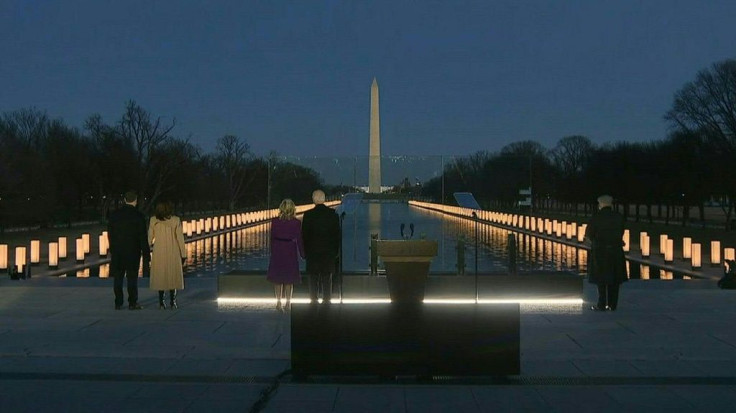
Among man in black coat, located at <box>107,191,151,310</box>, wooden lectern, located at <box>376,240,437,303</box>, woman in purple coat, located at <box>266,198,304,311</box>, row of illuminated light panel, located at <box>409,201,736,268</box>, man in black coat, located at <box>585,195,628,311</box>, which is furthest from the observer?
row of illuminated light panel, located at <box>409,201,736,268</box>

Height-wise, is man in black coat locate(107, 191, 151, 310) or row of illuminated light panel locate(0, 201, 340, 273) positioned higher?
man in black coat locate(107, 191, 151, 310)

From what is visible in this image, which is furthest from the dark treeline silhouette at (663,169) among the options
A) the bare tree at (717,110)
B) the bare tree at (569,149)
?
the bare tree at (569,149)

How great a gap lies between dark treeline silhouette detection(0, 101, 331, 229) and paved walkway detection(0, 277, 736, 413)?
687 centimetres

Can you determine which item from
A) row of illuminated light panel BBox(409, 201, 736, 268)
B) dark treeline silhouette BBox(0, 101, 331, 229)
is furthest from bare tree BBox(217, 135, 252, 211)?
row of illuminated light panel BBox(409, 201, 736, 268)

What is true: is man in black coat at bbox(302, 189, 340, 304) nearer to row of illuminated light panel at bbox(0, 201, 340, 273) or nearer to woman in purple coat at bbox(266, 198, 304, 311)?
woman in purple coat at bbox(266, 198, 304, 311)

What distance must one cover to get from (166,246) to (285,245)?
2098 millimetres

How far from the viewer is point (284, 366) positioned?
29.3 feet

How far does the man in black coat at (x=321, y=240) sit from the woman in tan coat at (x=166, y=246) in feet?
8.08

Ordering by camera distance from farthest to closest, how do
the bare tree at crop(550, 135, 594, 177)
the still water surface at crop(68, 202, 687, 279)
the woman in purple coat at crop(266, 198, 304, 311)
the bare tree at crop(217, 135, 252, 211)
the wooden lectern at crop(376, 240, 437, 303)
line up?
the bare tree at crop(550, 135, 594, 177), the bare tree at crop(217, 135, 252, 211), the still water surface at crop(68, 202, 687, 279), the wooden lectern at crop(376, 240, 437, 303), the woman in purple coat at crop(266, 198, 304, 311)

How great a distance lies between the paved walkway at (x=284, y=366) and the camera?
7.46 m

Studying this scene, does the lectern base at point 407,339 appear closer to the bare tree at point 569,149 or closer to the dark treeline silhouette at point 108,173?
the dark treeline silhouette at point 108,173

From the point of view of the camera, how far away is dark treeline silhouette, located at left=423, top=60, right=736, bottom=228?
19797mm

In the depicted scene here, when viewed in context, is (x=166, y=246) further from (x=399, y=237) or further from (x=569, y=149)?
(x=569, y=149)

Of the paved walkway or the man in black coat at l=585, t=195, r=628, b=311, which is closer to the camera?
the paved walkway
